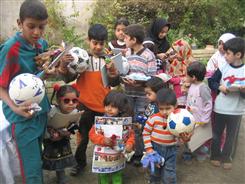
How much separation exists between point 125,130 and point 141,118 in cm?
53

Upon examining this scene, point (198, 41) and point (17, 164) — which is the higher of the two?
point (198, 41)

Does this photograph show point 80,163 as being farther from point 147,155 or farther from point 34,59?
point 34,59

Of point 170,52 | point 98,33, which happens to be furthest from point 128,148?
point 170,52

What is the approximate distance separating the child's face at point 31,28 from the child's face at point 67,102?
0.71 meters

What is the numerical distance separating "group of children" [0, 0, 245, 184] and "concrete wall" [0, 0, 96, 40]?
4.62 meters

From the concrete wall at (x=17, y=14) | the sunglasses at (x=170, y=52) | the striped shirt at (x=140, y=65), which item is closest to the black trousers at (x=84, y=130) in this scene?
the striped shirt at (x=140, y=65)

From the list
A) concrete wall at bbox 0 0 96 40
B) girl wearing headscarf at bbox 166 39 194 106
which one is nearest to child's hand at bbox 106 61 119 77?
girl wearing headscarf at bbox 166 39 194 106

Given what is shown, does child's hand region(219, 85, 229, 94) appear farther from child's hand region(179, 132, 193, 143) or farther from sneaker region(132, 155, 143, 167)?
sneaker region(132, 155, 143, 167)

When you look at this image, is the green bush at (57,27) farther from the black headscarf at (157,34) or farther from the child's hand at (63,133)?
the child's hand at (63,133)

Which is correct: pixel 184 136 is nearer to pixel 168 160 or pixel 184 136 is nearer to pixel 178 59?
pixel 168 160

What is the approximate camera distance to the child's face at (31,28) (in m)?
2.81

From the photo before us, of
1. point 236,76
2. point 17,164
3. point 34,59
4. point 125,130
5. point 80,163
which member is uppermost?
point 34,59

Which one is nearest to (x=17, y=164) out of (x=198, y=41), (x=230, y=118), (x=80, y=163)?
Result: (x=80, y=163)

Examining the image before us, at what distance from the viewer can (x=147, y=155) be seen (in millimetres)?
3381
